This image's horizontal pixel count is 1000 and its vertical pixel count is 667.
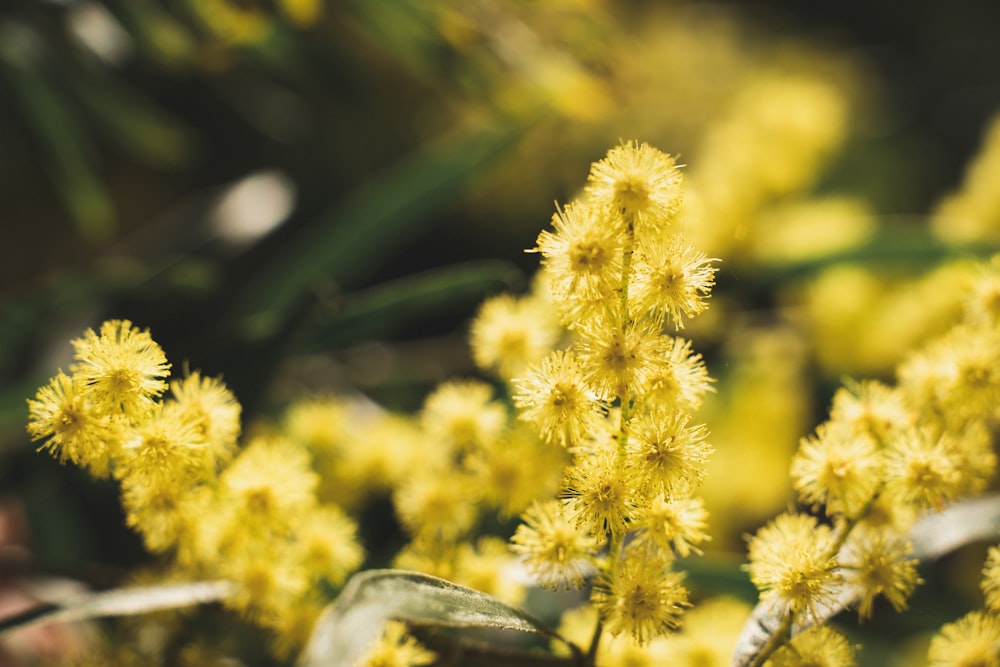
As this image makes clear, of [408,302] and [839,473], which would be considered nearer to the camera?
[839,473]

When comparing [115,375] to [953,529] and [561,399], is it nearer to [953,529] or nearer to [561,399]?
[561,399]

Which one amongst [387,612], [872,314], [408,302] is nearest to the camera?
[387,612]

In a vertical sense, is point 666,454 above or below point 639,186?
below

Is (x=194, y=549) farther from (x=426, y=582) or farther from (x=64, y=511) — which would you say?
(x=64, y=511)

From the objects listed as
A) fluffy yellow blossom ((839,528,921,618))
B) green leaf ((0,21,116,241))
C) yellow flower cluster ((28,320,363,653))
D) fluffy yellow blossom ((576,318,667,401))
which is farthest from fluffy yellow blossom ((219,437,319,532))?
green leaf ((0,21,116,241))

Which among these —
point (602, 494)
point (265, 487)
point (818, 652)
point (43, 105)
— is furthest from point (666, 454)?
point (43, 105)

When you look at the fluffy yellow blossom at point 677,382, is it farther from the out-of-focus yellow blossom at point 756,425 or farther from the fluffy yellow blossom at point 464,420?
the out-of-focus yellow blossom at point 756,425

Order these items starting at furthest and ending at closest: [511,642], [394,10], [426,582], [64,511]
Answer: [394,10] → [64,511] → [511,642] → [426,582]

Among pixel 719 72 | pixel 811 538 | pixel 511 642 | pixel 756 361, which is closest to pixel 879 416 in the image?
pixel 811 538

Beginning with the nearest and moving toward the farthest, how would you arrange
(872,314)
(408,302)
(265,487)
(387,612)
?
(387,612)
(265,487)
(408,302)
(872,314)
